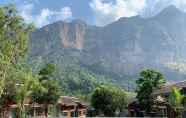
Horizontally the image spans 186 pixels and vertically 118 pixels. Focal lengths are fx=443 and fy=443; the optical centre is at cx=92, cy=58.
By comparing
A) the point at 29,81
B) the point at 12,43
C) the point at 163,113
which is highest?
the point at 12,43

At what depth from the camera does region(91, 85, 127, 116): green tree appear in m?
87.4

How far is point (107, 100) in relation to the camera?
8762 cm

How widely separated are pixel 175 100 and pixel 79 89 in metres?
136

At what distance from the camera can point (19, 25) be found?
5375 centimetres

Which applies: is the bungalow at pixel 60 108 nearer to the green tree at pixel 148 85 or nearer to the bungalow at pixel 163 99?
the green tree at pixel 148 85

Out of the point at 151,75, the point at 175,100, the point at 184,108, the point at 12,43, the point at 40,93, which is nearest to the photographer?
the point at 12,43

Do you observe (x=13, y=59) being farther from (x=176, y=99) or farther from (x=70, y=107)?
(x=70, y=107)

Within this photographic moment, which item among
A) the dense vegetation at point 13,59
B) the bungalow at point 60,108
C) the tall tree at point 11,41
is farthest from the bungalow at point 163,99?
the tall tree at point 11,41

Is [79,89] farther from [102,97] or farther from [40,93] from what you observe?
[40,93]

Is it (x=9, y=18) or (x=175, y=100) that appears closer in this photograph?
(x=9, y=18)

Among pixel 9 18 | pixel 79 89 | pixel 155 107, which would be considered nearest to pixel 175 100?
pixel 155 107

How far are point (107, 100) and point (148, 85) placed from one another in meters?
13.2

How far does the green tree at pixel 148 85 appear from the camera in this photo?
77000 millimetres

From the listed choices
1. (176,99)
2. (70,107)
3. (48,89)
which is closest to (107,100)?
(70,107)
